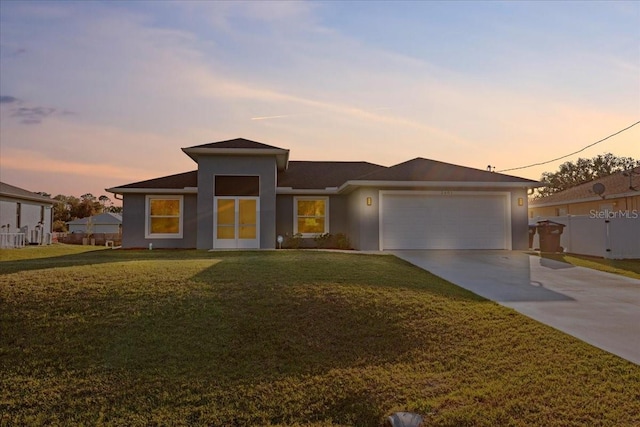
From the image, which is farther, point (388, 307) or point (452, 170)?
point (452, 170)

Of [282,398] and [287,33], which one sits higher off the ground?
[287,33]

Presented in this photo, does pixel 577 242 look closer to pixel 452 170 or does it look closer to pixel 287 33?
pixel 452 170

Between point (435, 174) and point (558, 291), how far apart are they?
8129 mm

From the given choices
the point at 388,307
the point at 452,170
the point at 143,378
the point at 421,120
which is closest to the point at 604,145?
the point at 452,170

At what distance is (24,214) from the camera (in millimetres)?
28297

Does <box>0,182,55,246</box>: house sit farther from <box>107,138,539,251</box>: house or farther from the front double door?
the front double door

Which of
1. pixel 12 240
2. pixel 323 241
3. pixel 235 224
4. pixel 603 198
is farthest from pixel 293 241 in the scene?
pixel 12 240

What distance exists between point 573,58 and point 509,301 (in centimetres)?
928

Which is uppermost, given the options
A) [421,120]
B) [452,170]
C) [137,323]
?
[421,120]

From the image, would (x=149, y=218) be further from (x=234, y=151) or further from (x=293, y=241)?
(x=293, y=241)

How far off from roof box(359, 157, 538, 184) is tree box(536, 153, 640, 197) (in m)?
35.5

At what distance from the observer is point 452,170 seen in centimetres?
1720

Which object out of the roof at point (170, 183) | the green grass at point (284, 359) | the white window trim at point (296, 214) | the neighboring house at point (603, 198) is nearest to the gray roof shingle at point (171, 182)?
the roof at point (170, 183)

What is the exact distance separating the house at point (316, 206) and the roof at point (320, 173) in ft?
0.59
